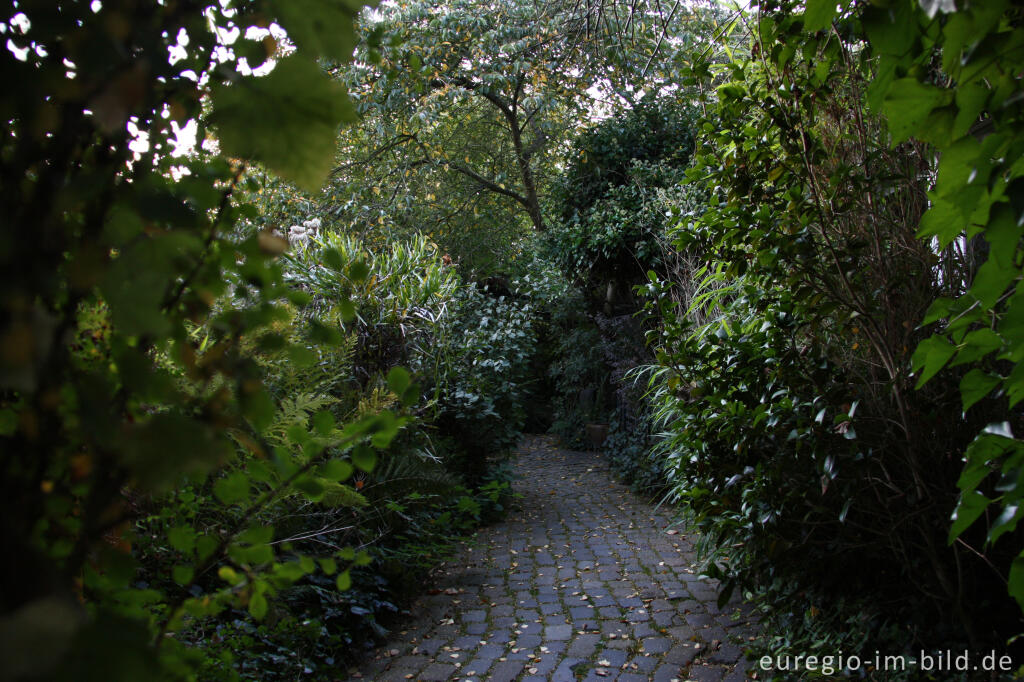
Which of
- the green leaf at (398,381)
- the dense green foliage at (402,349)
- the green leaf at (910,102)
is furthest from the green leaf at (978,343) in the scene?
the green leaf at (398,381)

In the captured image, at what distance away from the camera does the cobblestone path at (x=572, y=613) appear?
327 centimetres

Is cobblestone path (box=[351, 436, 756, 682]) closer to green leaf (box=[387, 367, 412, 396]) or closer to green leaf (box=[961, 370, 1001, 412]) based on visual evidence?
green leaf (box=[961, 370, 1001, 412])

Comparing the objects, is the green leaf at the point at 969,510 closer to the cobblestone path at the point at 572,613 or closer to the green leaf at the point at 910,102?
the green leaf at the point at 910,102

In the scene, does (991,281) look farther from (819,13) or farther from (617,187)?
(617,187)

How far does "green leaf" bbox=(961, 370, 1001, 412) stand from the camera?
1.21m

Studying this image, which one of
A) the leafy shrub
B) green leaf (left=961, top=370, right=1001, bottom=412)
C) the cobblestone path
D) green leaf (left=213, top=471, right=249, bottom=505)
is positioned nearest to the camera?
green leaf (left=213, top=471, right=249, bottom=505)

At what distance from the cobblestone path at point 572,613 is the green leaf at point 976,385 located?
2.30 metres

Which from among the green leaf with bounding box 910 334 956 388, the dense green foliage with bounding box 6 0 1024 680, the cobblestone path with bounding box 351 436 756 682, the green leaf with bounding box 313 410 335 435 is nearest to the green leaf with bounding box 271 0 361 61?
the dense green foliage with bounding box 6 0 1024 680

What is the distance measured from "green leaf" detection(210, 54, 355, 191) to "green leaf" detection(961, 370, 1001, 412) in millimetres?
1207

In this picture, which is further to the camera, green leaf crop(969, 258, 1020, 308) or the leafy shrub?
the leafy shrub

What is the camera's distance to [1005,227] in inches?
34.9

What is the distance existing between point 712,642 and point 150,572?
2.72m

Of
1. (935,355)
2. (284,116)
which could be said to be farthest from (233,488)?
(935,355)

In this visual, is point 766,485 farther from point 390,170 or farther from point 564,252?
point 390,170
